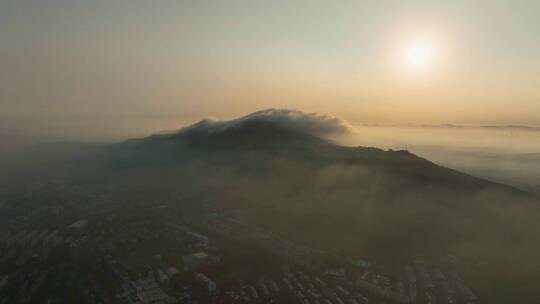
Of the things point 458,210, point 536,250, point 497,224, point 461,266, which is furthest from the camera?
point 458,210

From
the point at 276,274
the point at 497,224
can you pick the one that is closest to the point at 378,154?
the point at 497,224

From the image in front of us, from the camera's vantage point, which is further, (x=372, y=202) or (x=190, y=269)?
(x=372, y=202)

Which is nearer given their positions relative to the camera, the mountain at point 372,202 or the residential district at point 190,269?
the residential district at point 190,269

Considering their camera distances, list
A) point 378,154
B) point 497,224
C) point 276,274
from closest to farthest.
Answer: point 276,274, point 497,224, point 378,154

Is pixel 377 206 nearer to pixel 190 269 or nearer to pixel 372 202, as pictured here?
pixel 372 202

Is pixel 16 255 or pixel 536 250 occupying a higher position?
pixel 536 250

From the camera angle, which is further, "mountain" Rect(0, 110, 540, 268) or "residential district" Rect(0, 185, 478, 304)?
"mountain" Rect(0, 110, 540, 268)

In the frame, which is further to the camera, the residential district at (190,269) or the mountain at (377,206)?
the mountain at (377,206)

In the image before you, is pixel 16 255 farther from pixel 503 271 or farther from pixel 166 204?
pixel 503 271

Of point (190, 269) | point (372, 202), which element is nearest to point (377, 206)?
point (372, 202)

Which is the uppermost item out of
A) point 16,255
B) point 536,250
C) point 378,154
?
point 378,154

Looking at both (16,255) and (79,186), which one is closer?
(16,255)
